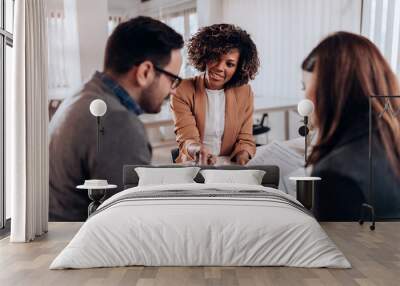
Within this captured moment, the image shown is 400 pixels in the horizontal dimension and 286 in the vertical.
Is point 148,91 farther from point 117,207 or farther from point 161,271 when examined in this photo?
point 161,271

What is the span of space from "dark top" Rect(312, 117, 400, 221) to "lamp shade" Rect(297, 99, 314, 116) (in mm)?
575

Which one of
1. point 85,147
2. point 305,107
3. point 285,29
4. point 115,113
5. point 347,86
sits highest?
point 285,29

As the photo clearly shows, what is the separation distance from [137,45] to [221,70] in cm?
106

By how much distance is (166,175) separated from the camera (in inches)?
275

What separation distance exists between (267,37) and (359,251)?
10.2ft

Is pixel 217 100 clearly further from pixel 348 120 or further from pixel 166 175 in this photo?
pixel 348 120

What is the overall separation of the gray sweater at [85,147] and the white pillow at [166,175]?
1.38ft

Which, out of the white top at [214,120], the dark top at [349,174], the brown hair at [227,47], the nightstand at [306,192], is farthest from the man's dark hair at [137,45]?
the dark top at [349,174]

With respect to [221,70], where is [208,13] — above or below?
above

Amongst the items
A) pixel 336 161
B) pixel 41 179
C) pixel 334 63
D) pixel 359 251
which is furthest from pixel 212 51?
pixel 359 251

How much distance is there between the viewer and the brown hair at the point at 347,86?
297 inches

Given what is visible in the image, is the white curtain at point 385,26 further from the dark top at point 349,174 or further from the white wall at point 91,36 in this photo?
the white wall at point 91,36

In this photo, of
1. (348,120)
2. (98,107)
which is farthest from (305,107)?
(98,107)

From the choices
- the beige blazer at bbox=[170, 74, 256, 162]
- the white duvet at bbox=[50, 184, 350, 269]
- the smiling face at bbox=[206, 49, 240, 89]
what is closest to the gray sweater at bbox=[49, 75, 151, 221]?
the beige blazer at bbox=[170, 74, 256, 162]
